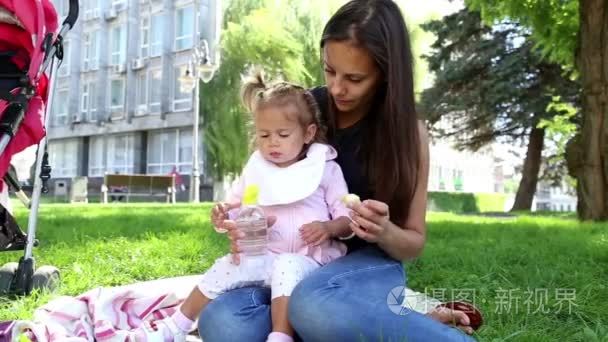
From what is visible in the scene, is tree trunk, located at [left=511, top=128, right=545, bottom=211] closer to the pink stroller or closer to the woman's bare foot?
the pink stroller

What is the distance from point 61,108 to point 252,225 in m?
32.6

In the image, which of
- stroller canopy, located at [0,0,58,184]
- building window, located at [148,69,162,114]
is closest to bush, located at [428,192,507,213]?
building window, located at [148,69,162,114]

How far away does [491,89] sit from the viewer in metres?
19.0

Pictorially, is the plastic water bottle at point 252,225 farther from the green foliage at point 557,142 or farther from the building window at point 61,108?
the building window at point 61,108

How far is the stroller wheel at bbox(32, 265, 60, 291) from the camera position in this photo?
3.09 meters

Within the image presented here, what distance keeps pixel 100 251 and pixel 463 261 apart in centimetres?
238

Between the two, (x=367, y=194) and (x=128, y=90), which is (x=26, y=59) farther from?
(x=128, y=90)

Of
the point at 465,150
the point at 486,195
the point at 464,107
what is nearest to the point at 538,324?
the point at 464,107

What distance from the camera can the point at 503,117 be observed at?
19969 mm

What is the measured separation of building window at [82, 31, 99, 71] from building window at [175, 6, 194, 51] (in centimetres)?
529

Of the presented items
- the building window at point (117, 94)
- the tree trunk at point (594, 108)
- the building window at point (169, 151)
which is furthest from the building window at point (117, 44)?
the tree trunk at point (594, 108)

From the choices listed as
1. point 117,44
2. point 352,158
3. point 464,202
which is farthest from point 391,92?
point 117,44

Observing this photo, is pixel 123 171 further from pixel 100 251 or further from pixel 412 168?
pixel 412 168

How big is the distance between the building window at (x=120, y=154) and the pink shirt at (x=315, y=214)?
91.6ft
